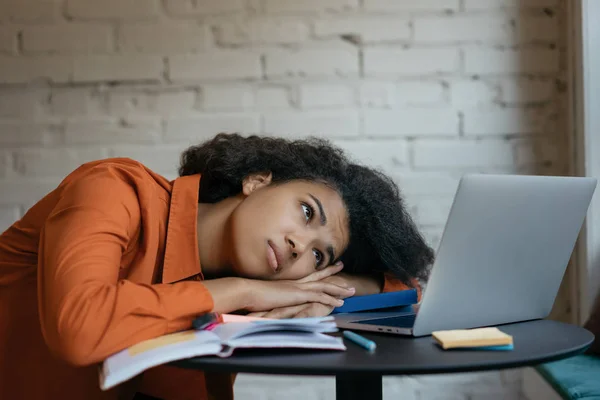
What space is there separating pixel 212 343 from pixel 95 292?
0.20 m

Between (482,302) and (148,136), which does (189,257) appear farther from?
(148,136)

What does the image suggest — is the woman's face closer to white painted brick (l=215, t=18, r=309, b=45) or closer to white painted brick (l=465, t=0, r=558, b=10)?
white painted brick (l=215, t=18, r=309, b=45)

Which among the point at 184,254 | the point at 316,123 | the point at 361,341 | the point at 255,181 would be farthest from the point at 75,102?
the point at 361,341

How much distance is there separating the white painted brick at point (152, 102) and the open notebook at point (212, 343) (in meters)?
1.22

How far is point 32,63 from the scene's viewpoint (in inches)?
82.3

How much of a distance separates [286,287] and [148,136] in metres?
1.05

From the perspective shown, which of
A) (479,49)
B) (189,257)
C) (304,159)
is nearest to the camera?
(189,257)

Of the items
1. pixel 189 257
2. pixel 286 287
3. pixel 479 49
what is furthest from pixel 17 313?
pixel 479 49

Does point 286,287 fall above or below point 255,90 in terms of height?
below

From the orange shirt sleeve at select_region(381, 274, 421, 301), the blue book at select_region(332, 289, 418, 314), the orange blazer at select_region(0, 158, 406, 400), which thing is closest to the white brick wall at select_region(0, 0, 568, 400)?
the orange shirt sleeve at select_region(381, 274, 421, 301)

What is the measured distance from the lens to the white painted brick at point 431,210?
2.04 m

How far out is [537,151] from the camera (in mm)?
2057

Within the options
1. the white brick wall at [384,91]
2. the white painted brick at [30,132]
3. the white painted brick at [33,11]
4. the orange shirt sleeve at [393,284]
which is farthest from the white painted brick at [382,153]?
the white painted brick at [33,11]

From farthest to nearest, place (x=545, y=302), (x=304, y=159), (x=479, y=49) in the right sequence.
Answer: (x=479, y=49)
(x=304, y=159)
(x=545, y=302)
